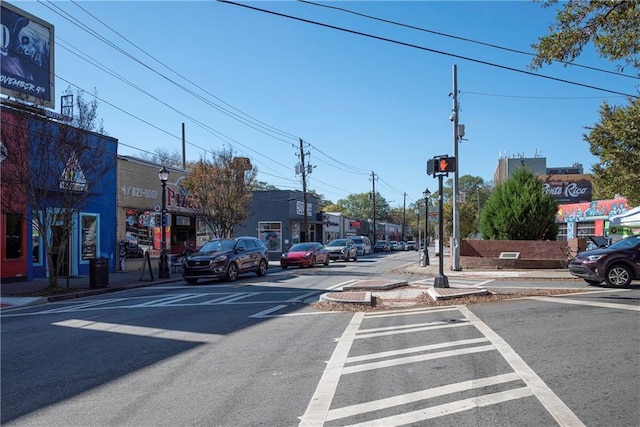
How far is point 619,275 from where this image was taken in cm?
1484

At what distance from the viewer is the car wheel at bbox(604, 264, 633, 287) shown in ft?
48.3

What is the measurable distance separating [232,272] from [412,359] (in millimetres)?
13829

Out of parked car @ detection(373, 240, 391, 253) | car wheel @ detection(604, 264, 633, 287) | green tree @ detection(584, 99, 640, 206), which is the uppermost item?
green tree @ detection(584, 99, 640, 206)

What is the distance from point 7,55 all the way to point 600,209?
40418 millimetres

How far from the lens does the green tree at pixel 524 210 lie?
81.7 feet

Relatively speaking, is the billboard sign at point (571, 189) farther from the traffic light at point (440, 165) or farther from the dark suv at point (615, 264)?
the traffic light at point (440, 165)

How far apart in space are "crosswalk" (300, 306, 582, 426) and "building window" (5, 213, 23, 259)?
1607 centimetres

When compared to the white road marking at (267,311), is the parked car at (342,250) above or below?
above

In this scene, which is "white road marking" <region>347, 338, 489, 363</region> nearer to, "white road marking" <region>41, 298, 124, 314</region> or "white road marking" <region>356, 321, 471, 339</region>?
"white road marking" <region>356, 321, 471, 339</region>

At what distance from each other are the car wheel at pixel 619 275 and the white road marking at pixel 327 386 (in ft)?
33.7

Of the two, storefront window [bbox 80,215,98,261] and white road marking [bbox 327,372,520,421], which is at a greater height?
storefront window [bbox 80,215,98,261]

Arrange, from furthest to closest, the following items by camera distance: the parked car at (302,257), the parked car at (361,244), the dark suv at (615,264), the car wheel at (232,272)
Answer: the parked car at (361,244) → the parked car at (302,257) → the car wheel at (232,272) → the dark suv at (615,264)

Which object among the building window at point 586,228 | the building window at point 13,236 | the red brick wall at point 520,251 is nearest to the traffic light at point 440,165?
the red brick wall at point 520,251

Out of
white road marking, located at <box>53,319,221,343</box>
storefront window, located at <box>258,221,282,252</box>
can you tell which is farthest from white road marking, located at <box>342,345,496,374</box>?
storefront window, located at <box>258,221,282,252</box>
